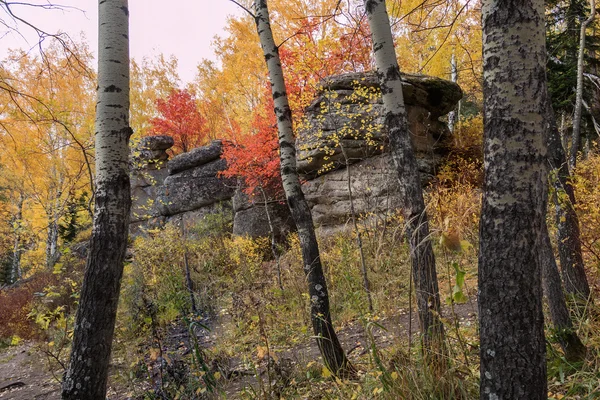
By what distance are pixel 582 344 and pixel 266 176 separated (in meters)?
9.04

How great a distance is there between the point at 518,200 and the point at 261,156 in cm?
920

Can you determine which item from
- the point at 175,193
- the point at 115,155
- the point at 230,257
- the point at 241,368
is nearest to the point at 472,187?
the point at 230,257

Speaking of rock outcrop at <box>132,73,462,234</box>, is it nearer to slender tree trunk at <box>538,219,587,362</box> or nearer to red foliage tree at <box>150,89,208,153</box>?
slender tree trunk at <box>538,219,587,362</box>

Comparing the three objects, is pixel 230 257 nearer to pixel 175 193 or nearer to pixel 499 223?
pixel 175 193

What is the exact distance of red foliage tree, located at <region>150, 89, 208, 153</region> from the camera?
16.2 meters

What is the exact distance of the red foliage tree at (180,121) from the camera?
53.1ft

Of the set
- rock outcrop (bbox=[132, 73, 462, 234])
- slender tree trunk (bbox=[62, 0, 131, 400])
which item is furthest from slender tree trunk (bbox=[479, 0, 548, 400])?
rock outcrop (bbox=[132, 73, 462, 234])

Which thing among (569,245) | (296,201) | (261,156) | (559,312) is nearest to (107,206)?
(296,201)

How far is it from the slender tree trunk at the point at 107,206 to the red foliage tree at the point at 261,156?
6779 mm

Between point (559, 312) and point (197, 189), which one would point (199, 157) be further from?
point (559, 312)

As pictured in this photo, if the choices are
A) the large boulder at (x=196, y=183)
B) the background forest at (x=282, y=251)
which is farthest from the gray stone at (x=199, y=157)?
the background forest at (x=282, y=251)

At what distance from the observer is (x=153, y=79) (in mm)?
19719

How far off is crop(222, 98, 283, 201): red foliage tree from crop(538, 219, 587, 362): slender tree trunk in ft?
25.3

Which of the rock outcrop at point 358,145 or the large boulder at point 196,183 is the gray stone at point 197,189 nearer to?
the large boulder at point 196,183
